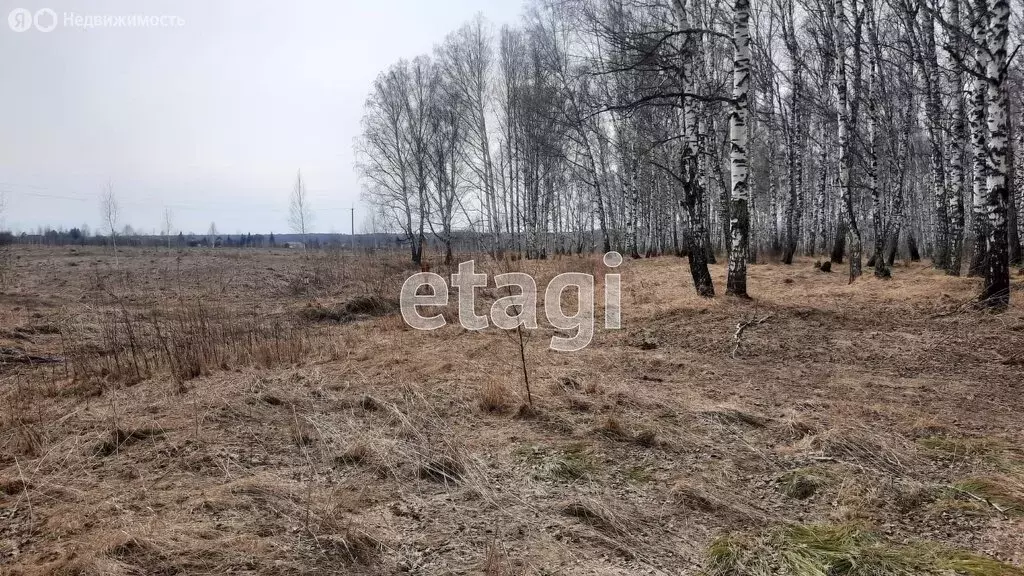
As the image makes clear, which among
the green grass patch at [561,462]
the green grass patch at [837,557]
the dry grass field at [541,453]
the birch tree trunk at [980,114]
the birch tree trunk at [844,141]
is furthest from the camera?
the birch tree trunk at [844,141]

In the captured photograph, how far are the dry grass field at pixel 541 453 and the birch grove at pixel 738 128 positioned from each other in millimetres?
3150

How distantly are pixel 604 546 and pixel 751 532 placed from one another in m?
0.73

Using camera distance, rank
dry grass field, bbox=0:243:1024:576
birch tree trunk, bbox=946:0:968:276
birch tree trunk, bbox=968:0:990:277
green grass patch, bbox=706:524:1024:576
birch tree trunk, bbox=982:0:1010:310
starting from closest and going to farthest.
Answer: green grass patch, bbox=706:524:1024:576, dry grass field, bbox=0:243:1024:576, birch tree trunk, bbox=982:0:1010:310, birch tree trunk, bbox=968:0:990:277, birch tree trunk, bbox=946:0:968:276

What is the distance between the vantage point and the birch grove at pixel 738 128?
8039 mm

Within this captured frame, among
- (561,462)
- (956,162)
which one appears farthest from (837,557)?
(956,162)

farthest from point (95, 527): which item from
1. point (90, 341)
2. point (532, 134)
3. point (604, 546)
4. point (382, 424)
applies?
point (532, 134)

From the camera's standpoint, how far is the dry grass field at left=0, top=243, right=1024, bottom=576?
245 cm

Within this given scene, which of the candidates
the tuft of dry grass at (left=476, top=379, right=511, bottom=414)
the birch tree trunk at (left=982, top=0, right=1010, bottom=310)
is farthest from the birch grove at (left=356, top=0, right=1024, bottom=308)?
the tuft of dry grass at (left=476, top=379, right=511, bottom=414)

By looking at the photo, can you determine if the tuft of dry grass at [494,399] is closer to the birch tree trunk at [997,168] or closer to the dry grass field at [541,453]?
the dry grass field at [541,453]

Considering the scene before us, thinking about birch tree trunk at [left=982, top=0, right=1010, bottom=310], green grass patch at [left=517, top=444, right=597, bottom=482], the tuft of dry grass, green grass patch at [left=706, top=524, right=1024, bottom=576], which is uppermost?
birch tree trunk at [left=982, top=0, right=1010, bottom=310]

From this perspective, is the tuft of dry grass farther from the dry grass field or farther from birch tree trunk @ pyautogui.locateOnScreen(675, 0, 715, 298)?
birch tree trunk @ pyautogui.locateOnScreen(675, 0, 715, 298)

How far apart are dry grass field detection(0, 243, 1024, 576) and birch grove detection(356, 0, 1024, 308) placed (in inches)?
124

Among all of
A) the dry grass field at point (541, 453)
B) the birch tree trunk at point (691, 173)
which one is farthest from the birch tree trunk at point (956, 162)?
the birch tree trunk at point (691, 173)

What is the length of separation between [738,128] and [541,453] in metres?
6.46
